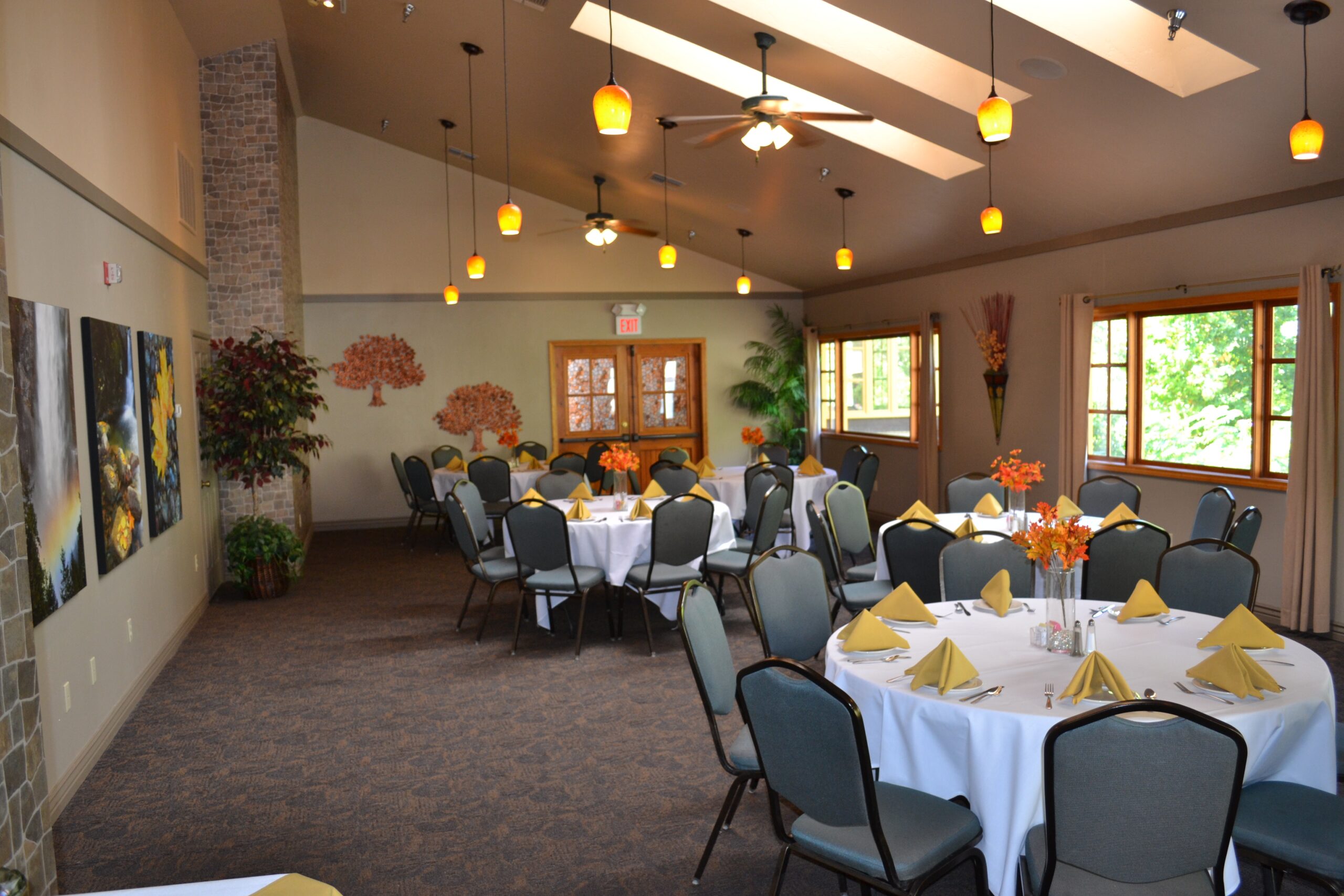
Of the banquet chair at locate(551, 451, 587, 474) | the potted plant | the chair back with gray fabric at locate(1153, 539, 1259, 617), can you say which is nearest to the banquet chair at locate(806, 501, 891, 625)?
the chair back with gray fabric at locate(1153, 539, 1259, 617)

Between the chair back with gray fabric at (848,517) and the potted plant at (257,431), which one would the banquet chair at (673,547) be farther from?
the potted plant at (257,431)

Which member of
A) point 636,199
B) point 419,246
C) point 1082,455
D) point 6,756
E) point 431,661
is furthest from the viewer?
point 419,246

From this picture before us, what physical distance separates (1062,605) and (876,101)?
4.15 meters

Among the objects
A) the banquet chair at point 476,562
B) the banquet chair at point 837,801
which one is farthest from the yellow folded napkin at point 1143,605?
the banquet chair at point 476,562

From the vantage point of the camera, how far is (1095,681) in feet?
8.48


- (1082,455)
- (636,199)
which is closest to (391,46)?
(636,199)

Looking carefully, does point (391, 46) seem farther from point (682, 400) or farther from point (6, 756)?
point (6, 756)

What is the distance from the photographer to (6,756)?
8.59 feet

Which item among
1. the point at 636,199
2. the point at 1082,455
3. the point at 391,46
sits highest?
the point at 391,46

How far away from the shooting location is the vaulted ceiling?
4809mm

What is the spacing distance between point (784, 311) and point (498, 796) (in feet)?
30.4

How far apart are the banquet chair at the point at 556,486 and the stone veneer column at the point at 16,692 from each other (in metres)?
4.73

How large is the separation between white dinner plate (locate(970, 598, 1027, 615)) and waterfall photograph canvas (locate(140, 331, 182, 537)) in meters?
4.51

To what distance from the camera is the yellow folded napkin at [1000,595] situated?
348cm
